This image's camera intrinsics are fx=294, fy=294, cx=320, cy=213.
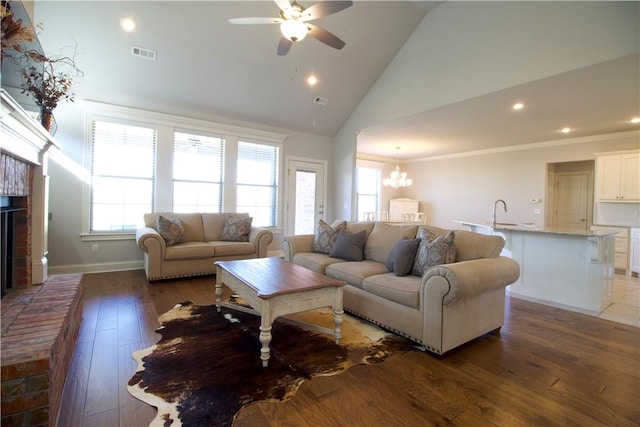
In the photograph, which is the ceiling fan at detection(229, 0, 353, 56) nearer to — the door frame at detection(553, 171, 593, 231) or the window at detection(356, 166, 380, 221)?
the window at detection(356, 166, 380, 221)

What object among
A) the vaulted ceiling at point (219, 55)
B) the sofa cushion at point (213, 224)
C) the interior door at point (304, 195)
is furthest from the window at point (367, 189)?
the sofa cushion at point (213, 224)

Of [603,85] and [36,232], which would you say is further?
[603,85]

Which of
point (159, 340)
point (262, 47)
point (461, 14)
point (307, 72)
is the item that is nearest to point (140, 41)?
point (262, 47)

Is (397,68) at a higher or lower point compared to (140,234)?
higher

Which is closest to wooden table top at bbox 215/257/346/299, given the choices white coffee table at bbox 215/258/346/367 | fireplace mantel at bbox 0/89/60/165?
white coffee table at bbox 215/258/346/367

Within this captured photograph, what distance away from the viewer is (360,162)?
8.70 metres

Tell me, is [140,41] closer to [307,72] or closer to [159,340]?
[307,72]

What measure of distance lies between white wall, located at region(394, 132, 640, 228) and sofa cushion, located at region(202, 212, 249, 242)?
6.08 m

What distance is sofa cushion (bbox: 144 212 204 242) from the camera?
462cm

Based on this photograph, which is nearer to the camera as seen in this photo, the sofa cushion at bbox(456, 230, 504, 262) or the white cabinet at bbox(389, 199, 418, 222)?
the sofa cushion at bbox(456, 230, 504, 262)

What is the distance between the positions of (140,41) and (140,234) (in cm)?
260

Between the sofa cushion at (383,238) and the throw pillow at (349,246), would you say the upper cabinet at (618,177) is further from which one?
the throw pillow at (349,246)

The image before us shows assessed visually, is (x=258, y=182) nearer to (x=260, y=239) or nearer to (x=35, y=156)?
(x=260, y=239)

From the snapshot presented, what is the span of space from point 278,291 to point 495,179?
7.16m
